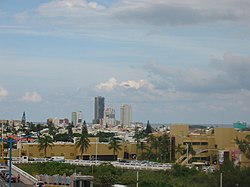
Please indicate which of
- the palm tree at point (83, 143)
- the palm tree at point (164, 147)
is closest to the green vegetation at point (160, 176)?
the palm tree at point (83, 143)

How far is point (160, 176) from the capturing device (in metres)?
49.2

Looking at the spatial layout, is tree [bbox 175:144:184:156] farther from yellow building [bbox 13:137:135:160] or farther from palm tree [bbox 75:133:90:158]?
palm tree [bbox 75:133:90:158]

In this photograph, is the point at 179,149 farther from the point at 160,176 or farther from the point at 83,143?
the point at 160,176

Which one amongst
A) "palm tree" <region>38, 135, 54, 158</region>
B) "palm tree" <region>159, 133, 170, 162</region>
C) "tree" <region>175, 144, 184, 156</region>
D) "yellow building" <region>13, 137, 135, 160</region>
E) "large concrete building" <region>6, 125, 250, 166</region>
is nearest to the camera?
"large concrete building" <region>6, 125, 250, 166</region>

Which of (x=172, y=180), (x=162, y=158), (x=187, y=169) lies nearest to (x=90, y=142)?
(x=162, y=158)

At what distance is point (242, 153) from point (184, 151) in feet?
61.8

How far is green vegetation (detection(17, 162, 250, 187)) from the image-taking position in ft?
121

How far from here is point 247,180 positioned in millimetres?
35750

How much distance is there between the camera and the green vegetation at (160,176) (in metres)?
36.9

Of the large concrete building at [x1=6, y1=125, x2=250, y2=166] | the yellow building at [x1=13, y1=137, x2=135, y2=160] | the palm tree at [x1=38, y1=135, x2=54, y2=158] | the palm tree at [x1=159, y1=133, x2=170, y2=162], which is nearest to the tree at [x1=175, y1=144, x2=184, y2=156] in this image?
the large concrete building at [x1=6, y1=125, x2=250, y2=166]

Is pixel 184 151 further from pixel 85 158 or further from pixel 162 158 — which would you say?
pixel 85 158

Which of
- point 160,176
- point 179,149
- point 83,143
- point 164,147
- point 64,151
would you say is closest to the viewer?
point 160,176

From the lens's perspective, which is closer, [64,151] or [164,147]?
[164,147]

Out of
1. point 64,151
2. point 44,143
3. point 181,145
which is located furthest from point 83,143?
point 181,145
